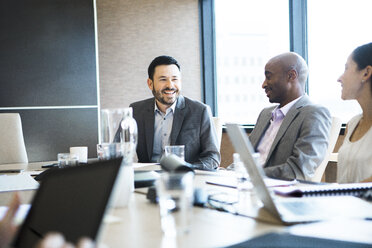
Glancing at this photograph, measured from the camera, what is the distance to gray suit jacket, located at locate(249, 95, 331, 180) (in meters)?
2.60

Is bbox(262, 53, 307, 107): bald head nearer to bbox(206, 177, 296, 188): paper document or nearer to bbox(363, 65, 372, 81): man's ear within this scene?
bbox(363, 65, 372, 81): man's ear

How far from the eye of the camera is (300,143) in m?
2.67

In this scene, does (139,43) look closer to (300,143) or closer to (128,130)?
(300,143)

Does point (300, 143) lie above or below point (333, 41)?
below

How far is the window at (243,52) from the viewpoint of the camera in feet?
17.8

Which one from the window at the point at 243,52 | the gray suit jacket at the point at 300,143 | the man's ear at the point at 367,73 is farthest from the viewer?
the window at the point at 243,52

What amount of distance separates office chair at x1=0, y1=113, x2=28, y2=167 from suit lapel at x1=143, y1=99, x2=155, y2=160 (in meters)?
0.95

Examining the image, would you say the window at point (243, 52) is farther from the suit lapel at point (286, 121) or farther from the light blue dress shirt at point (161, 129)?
the suit lapel at point (286, 121)

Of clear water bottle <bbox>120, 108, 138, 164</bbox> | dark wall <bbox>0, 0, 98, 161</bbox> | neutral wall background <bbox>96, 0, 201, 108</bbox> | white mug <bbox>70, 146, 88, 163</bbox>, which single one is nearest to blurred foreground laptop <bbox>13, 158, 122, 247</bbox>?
clear water bottle <bbox>120, 108, 138, 164</bbox>

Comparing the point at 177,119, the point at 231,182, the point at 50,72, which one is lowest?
the point at 231,182

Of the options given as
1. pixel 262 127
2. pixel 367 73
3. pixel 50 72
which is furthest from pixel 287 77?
pixel 50 72

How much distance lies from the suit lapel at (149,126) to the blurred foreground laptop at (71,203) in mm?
2325

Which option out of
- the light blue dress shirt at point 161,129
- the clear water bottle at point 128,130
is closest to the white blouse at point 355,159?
the clear water bottle at point 128,130

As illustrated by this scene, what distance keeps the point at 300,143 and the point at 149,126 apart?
1.23 m
